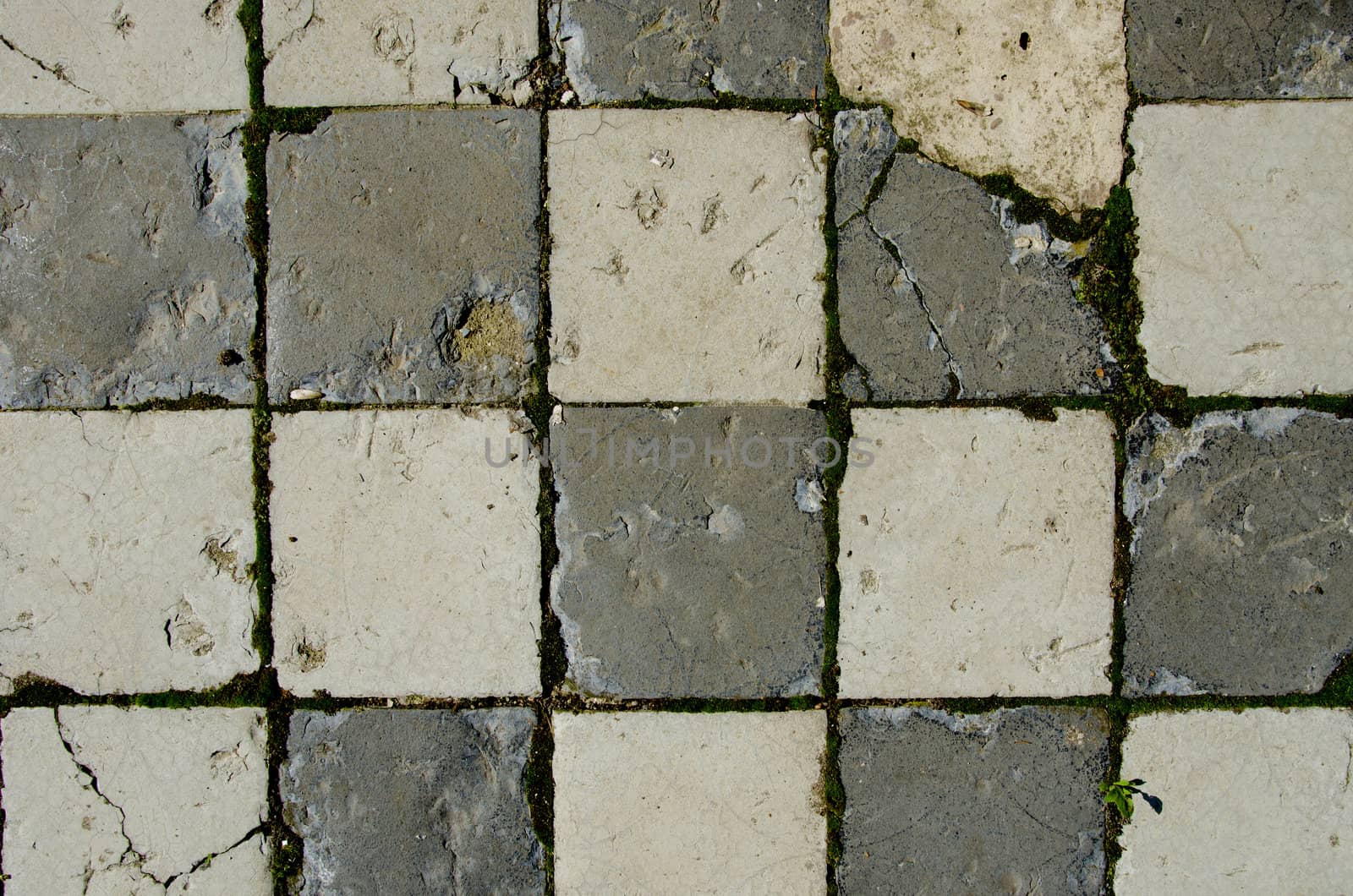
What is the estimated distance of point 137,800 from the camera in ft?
8.20

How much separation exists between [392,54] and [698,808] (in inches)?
84.3

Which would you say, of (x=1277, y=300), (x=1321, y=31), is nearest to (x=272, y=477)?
(x=1277, y=300)

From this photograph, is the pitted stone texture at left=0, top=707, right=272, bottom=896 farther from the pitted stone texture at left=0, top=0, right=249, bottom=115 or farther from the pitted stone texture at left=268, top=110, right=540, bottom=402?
the pitted stone texture at left=0, top=0, right=249, bottom=115

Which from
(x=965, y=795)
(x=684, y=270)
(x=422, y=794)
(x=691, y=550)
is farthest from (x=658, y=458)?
(x=965, y=795)

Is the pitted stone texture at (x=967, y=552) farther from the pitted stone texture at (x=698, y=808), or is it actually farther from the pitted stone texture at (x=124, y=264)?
the pitted stone texture at (x=124, y=264)

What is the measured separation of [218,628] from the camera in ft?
8.20

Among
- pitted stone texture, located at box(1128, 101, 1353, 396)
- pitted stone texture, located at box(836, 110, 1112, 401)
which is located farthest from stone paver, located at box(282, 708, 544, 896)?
pitted stone texture, located at box(1128, 101, 1353, 396)

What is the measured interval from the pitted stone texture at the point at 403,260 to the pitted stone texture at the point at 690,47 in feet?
0.88

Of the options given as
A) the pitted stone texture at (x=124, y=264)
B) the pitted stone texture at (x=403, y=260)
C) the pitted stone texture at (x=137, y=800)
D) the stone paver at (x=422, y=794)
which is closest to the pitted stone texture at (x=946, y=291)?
the pitted stone texture at (x=403, y=260)

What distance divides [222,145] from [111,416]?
30.3 inches

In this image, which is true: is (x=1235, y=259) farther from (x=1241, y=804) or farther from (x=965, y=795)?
(x=965, y=795)

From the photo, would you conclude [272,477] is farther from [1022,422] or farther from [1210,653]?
[1210,653]

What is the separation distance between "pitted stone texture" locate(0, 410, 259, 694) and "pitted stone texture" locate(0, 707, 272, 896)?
11 cm

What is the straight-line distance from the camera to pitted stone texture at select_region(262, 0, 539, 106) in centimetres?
252
